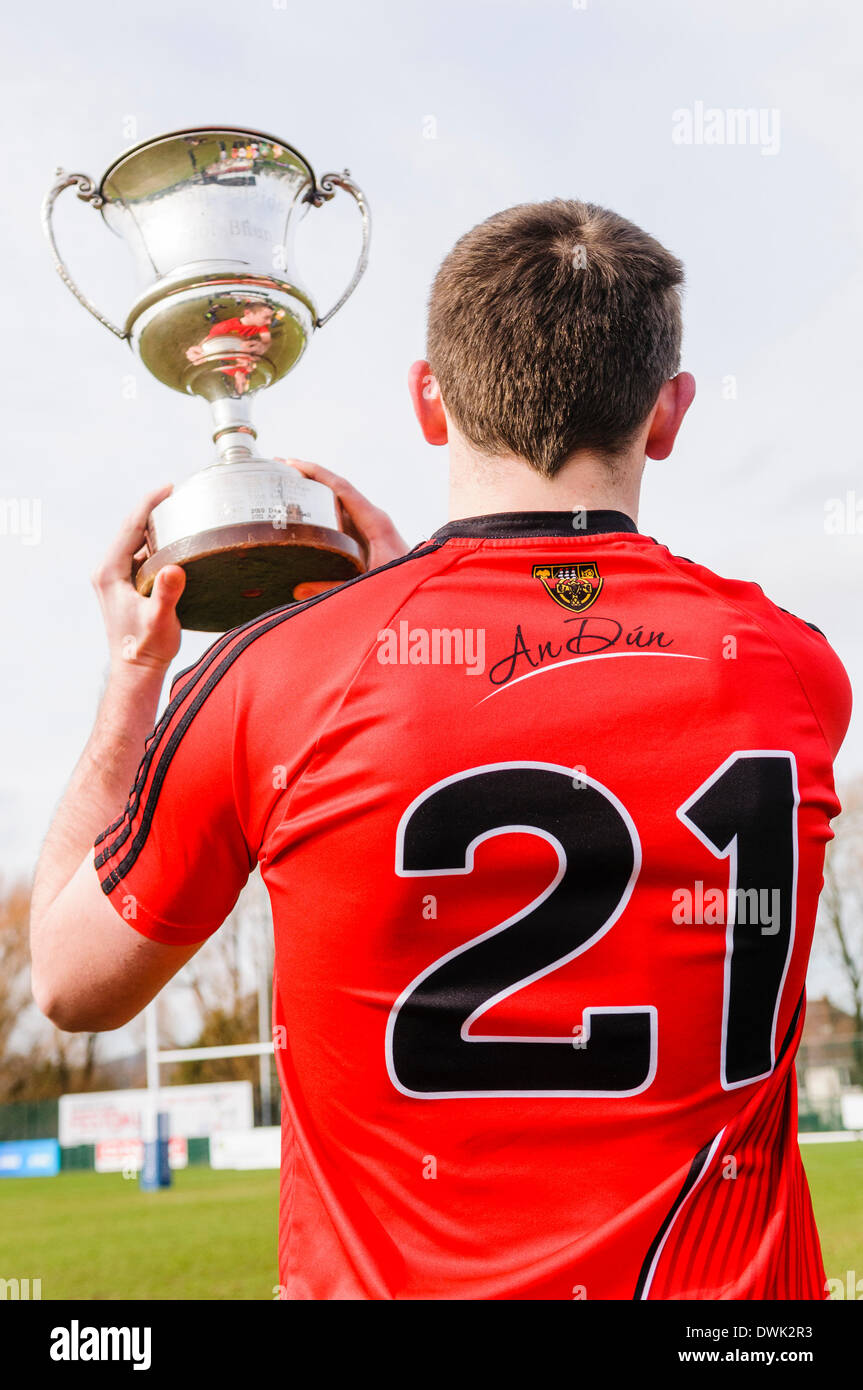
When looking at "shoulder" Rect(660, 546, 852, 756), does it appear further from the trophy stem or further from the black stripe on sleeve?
the trophy stem

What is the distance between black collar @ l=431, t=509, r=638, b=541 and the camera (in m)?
1.32

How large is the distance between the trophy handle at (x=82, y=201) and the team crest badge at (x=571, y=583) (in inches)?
58.9

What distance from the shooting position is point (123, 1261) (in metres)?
10.2

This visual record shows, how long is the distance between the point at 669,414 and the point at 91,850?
2.74 ft

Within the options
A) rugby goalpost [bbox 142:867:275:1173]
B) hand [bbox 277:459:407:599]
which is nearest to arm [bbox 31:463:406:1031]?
hand [bbox 277:459:407:599]

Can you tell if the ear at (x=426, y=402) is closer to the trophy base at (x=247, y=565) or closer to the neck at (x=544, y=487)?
the neck at (x=544, y=487)

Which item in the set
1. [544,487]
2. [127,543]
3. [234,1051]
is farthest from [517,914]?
[234,1051]

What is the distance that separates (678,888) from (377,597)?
424 mm

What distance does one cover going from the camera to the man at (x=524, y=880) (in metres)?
1.20

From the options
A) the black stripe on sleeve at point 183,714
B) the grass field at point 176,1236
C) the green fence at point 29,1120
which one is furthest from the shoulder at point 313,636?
the green fence at point 29,1120

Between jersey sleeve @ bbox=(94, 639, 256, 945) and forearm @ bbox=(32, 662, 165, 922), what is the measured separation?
148mm

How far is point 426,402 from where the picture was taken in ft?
4.80
